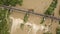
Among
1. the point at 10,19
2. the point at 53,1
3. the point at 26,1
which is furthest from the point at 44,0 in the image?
the point at 10,19

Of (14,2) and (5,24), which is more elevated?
(14,2)

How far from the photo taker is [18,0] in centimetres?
218

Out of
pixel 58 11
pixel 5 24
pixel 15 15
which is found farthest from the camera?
pixel 58 11

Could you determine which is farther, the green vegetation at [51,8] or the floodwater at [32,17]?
the green vegetation at [51,8]

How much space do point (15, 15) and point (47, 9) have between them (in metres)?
0.40

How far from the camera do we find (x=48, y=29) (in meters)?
2.27

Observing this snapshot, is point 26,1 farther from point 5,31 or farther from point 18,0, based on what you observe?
point 5,31

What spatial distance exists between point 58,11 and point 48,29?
0.40m

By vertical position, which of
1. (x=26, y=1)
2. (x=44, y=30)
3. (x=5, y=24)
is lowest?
(x=44, y=30)

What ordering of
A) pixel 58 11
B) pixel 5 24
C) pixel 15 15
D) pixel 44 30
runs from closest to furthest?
pixel 5 24, pixel 15 15, pixel 44 30, pixel 58 11

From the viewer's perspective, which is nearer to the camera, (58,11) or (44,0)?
(44,0)

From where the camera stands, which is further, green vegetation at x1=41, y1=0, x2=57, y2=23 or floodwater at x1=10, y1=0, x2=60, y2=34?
green vegetation at x1=41, y1=0, x2=57, y2=23

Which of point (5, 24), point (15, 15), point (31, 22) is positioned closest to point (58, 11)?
point (31, 22)

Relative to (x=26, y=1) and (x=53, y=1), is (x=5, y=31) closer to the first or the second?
(x=26, y=1)
